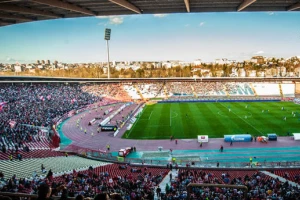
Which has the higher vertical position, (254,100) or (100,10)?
(100,10)

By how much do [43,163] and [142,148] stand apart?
11.0 meters

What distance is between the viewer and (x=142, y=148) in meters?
29.3

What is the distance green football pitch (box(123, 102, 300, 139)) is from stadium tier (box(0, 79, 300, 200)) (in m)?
0.13

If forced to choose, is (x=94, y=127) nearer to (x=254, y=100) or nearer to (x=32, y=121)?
(x=32, y=121)

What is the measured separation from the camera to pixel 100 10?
507 inches

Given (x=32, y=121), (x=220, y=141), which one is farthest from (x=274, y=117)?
(x=32, y=121)

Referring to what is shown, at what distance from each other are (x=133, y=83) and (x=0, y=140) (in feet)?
182

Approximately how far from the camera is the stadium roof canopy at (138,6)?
11.0 meters

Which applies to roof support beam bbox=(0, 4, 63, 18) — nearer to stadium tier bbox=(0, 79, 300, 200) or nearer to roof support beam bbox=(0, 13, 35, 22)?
roof support beam bbox=(0, 13, 35, 22)

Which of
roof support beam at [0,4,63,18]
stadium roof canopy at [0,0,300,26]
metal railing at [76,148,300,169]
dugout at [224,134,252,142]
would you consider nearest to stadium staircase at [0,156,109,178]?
metal railing at [76,148,300,169]

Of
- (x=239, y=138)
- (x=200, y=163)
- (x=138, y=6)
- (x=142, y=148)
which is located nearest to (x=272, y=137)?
(x=239, y=138)

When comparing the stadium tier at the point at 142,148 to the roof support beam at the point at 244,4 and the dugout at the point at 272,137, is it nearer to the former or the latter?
the dugout at the point at 272,137

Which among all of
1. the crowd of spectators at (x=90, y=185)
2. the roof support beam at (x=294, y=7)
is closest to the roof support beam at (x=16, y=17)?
the crowd of spectators at (x=90, y=185)

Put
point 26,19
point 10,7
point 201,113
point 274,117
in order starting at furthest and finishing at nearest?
point 201,113 → point 274,117 → point 26,19 → point 10,7
